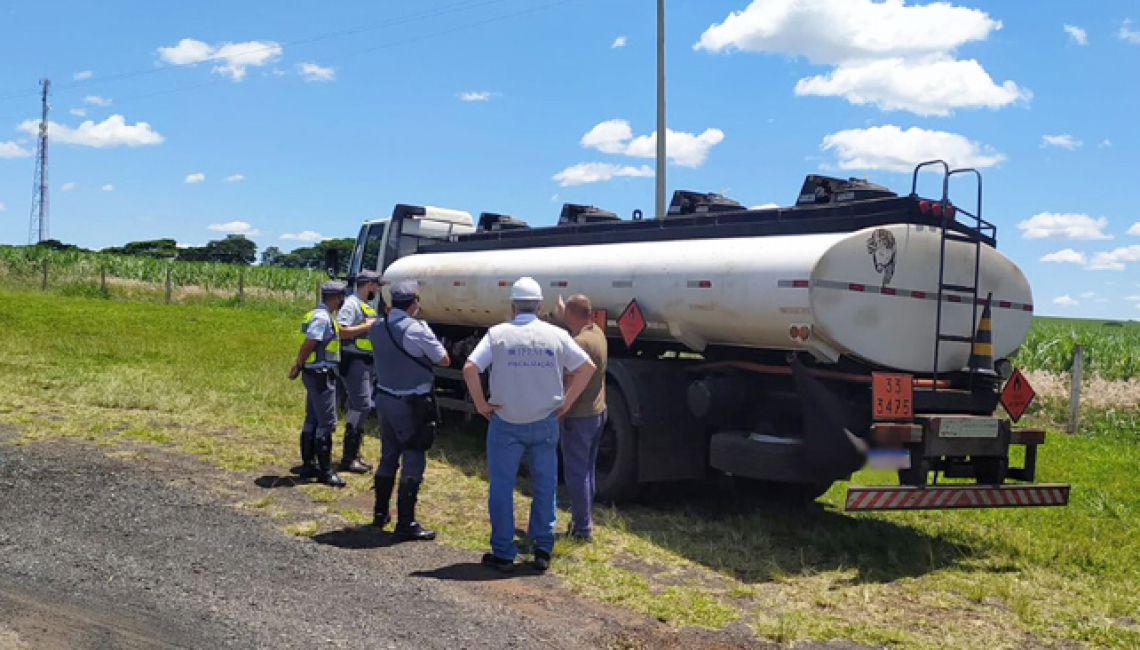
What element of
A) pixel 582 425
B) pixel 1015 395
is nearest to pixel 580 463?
pixel 582 425

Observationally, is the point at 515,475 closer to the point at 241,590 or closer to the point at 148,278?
the point at 241,590

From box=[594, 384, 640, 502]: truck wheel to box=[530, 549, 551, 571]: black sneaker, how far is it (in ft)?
6.48

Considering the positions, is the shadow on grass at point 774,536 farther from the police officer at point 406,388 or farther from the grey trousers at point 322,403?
the police officer at point 406,388

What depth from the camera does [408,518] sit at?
24.1 ft

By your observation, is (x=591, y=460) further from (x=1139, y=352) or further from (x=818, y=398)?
(x=1139, y=352)

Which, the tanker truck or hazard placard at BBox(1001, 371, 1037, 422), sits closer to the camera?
the tanker truck

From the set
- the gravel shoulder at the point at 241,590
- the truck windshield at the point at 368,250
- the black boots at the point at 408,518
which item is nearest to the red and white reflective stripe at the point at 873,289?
the gravel shoulder at the point at 241,590

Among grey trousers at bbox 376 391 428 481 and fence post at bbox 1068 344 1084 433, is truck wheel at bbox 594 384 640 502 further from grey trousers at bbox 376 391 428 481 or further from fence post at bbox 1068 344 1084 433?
fence post at bbox 1068 344 1084 433

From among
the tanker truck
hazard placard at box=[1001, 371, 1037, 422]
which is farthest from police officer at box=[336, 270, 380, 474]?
hazard placard at box=[1001, 371, 1037, 422]

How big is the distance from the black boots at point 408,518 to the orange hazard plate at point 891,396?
3.35 meters

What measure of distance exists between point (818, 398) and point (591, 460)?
1772 mm

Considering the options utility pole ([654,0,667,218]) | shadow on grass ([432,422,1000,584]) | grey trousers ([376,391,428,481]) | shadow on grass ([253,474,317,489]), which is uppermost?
utility pole ([654,0,667,218])

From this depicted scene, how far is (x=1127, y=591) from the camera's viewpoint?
6.85 m

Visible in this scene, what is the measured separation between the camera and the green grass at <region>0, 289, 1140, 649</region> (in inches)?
238
